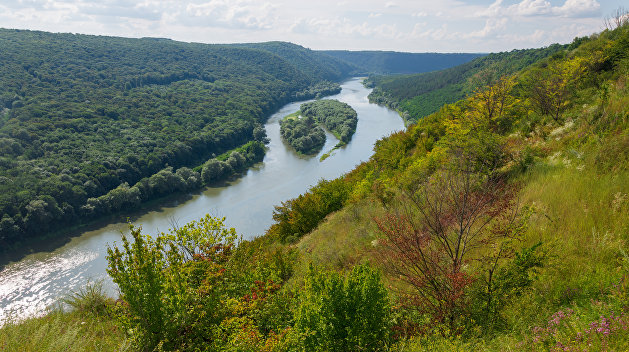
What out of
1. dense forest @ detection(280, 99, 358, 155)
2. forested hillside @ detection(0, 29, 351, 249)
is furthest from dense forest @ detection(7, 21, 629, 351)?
dense forest @ detection(280, 99, 358, 155)

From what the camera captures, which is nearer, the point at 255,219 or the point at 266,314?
the point at 266,314

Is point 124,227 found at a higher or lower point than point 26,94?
lower

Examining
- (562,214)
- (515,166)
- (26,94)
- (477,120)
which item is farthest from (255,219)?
(26,94)

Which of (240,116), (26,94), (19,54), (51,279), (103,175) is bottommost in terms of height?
(51,279)

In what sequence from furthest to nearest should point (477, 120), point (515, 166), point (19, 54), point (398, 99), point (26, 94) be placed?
point (398, 99)
point (19, 54)
point (26, 94)
point (477, 120)
point (515, 166)

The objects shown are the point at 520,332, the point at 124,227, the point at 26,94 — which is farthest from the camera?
the point at 26,94

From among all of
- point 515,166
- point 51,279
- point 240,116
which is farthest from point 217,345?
point 240,116

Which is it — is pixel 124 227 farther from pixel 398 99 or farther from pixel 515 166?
pixel 398 99

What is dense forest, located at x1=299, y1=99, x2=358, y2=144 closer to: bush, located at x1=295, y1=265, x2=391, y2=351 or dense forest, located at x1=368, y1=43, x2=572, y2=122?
dense forest, located at x1=368, y1=43, x2=572, y2=122

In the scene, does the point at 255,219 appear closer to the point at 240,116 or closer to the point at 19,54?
the point at 240,116
